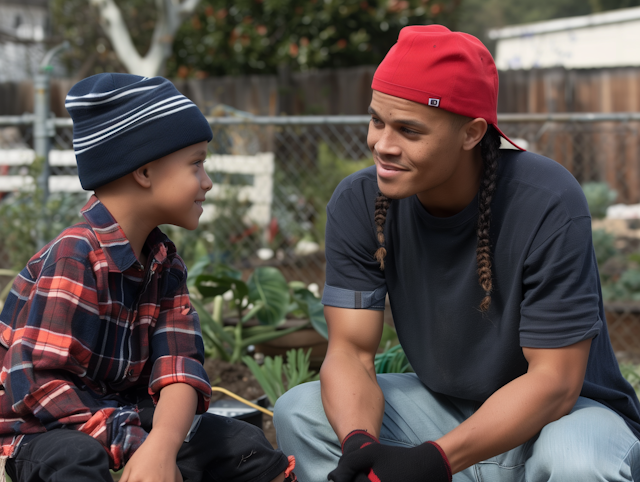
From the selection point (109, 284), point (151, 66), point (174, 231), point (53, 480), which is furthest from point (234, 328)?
point (151, 66)

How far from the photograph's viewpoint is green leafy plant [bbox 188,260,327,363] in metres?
3.10

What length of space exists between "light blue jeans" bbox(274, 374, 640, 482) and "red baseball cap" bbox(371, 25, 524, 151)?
0.83m

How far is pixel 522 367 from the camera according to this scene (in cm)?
185

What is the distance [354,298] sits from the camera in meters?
1.96

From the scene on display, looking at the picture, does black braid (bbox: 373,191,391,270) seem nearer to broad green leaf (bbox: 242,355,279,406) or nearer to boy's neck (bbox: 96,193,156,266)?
boy's neck (bbox: 96,193,156,266)

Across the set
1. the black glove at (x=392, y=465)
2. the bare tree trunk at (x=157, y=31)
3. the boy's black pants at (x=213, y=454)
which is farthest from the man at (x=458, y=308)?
the bare tree trunk at (x=157, y=31)

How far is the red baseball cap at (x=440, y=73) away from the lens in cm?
170

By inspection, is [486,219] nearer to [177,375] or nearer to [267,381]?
[177,375]

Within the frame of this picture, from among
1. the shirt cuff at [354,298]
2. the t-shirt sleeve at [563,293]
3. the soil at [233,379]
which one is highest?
the t-shirt sleeve at [563,293]

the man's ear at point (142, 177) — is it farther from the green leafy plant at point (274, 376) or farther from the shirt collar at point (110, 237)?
the green leafy plant at point (274, 376)

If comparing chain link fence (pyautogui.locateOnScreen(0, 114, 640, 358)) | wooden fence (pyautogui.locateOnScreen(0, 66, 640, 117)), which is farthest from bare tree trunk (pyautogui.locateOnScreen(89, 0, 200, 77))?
chain link fence (pyautogui.locateOnScreen(0, 114, 640, 358))

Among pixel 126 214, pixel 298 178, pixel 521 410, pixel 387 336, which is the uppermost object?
pixel 126 214

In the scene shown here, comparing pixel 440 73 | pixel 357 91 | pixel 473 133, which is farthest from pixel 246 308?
pixel 357 91

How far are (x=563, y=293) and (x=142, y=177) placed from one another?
42.9 inches
